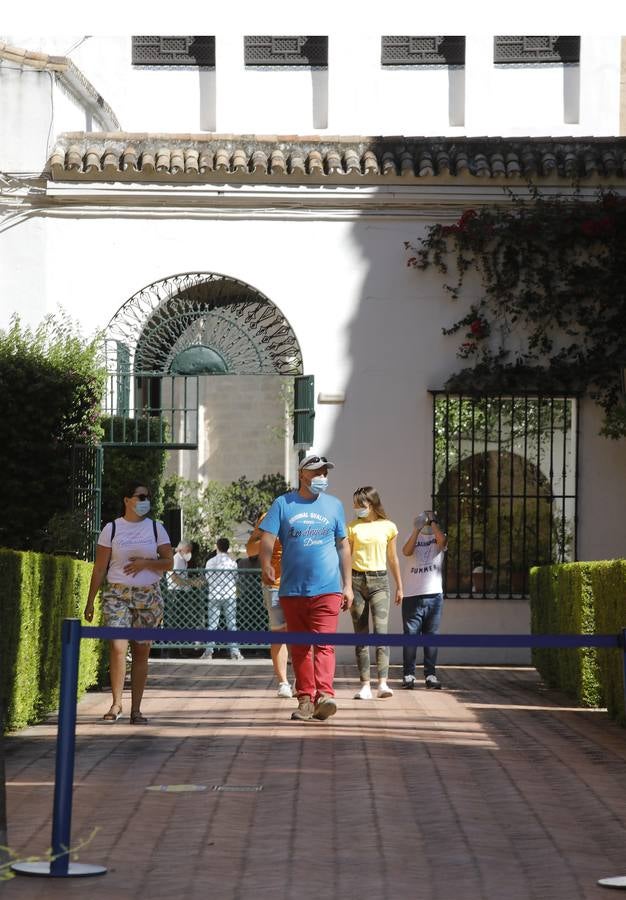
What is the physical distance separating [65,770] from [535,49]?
2625 centimetres

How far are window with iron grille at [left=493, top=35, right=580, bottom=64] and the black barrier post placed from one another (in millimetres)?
25717

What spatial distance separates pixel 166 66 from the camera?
30.3 m

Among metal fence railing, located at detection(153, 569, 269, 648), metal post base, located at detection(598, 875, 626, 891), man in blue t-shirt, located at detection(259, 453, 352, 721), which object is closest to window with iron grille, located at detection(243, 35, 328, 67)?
metal fence railing, located at detection(153, 569, 269, 648)

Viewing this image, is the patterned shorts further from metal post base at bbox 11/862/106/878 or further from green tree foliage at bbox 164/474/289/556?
green tree foliage at bbox 164/474/289/556

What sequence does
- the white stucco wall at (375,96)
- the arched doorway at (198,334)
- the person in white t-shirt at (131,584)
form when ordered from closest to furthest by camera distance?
the person in white t-shirt at (131,584) < the arched doorway at (198,334) < the white stucco wall at (375,96)

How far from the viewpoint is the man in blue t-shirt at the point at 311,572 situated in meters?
11.1

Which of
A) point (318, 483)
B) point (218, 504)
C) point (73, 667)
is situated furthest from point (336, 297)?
point (73, 667)

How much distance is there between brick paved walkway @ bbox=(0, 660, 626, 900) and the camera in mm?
6230

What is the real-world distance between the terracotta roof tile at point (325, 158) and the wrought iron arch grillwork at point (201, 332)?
132 centimetres

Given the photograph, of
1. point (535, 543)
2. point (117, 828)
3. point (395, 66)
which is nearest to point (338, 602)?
point (117, 828)

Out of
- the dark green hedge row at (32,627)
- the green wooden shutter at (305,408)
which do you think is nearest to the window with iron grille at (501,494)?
the green wooden shutter at (305,408)

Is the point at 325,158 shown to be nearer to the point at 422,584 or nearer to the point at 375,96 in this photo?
the point at 422,584

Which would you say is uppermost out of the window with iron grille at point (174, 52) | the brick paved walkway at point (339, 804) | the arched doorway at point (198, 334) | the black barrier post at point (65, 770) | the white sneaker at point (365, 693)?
the window with iron grille at point (174, 52)

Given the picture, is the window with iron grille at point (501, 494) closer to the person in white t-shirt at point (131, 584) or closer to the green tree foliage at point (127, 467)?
the green tree foliage at point (127, 467)
